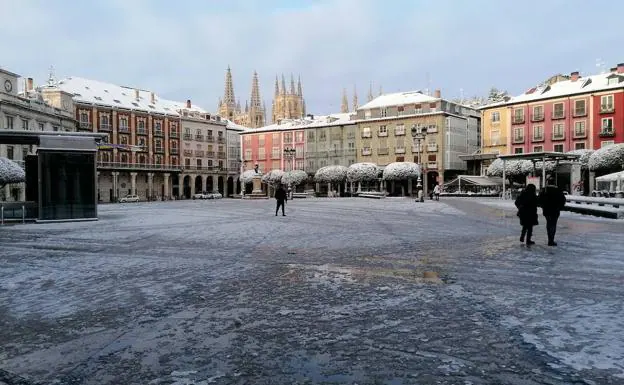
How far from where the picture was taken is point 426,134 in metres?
62.3

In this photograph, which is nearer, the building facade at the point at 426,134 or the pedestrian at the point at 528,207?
the pedestrian at the point at 528,207

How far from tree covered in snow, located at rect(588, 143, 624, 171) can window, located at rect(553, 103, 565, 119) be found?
45.6ft

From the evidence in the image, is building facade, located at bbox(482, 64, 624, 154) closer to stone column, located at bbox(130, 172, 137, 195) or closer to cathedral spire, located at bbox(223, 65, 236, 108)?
stone column, located at bbox(130, 172, 137, 195)

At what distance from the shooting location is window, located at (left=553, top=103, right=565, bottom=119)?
53438 mm

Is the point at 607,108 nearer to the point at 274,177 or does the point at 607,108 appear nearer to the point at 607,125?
the point at 607,125

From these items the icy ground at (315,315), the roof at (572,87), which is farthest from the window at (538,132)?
the icy ground at (315,315)

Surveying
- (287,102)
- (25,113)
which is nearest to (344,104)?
(287,102)

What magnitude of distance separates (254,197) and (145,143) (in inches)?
1060

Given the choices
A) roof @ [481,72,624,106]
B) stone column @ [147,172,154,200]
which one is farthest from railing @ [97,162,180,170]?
roof @ [481,72,624,106]

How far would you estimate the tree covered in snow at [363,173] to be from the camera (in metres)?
61.8

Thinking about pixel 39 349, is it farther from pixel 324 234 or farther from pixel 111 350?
pixel 324 234

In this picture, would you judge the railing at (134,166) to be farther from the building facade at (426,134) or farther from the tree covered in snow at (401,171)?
the tree covered in snow at (401,171)

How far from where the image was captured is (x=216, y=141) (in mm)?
85375

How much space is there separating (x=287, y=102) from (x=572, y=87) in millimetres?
76383
